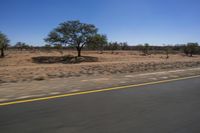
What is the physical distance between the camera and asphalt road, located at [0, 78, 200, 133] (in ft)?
14.9

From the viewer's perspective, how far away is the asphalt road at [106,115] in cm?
455

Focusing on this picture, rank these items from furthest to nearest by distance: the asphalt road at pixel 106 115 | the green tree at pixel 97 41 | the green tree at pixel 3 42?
the green tree at pixel 97 41 < the green tree at pixel 3 42 < the asphalt road at pixel 106 115

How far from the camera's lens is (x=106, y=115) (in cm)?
540

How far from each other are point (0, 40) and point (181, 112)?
4534 centimetres

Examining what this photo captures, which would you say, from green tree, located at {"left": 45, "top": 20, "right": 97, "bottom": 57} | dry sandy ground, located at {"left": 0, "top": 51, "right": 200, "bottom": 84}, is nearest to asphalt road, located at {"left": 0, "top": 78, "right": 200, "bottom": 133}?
dry sandy ground, located at {"left": 0, "top": 51, "right": 200, "bottom": 84}

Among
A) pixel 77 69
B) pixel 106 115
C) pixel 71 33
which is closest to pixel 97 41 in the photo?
pixel 71 33

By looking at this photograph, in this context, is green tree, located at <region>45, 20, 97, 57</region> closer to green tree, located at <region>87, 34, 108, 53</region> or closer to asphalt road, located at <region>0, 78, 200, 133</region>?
green tree, located at <region>87, 34, 108, 53</region>

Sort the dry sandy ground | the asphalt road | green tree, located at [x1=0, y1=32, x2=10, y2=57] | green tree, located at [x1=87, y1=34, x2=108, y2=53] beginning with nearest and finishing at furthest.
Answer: the asphalt road, the dry sandy ground, green tree, located at [x1=0, y1=32, x2=10, y2=57], green tree, located at [x1=87, y1=34, x2=108, y2=53]

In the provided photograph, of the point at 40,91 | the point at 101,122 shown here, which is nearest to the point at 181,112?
the point at 101,122

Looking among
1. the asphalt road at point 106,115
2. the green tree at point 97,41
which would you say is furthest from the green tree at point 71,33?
the asphalt road at point 106,115

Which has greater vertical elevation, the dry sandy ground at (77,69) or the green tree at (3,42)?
the green tree at (3,42)

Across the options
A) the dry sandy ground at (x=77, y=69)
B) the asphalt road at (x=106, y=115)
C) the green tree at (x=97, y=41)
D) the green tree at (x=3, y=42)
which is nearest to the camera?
the asphalt road at (x=106, y=115)

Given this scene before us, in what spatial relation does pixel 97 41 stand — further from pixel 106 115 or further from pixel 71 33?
pixel 106 115

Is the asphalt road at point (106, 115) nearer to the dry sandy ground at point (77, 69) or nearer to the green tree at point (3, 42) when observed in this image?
the dry sandy ground at point (77, 69)
